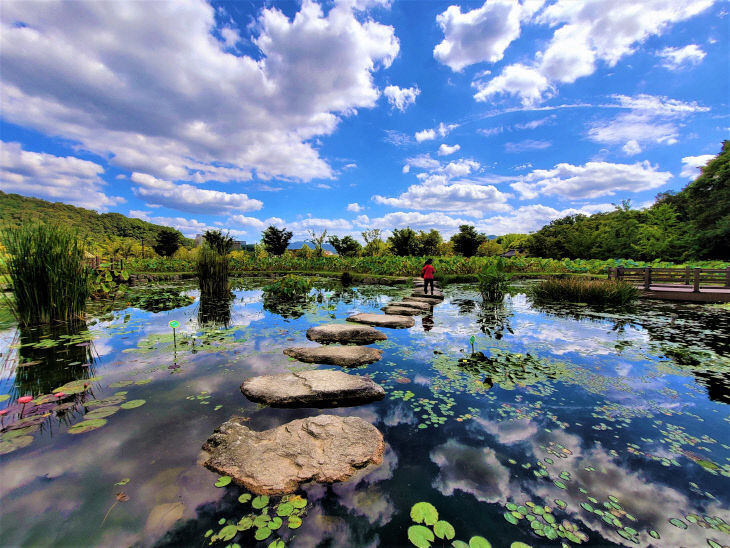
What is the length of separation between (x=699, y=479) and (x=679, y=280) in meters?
13.9

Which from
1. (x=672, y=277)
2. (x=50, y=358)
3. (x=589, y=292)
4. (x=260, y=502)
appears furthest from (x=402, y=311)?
(x=672, y=277)

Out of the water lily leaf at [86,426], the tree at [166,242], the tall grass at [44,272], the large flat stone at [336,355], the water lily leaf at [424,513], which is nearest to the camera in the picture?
the water lily leaf at [424,513]

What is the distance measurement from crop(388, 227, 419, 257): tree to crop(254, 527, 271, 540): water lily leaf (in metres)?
34.5

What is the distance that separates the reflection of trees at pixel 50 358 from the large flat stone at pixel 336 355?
230 centimetres

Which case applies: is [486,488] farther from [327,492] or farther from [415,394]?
[415,394]

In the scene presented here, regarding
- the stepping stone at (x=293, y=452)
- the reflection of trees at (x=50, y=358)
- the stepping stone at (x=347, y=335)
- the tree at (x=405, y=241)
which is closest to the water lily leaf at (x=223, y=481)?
the stepping stone at (x=293, y=452)

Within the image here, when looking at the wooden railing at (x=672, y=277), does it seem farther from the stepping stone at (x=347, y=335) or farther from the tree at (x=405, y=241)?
the tree at (x=405, y=241)

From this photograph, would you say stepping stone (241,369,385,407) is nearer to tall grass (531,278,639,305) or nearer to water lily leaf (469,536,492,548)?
water lily leaf (469,536,492,548)

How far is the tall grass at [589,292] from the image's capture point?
27.6 ft

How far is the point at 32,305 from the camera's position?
4.70m

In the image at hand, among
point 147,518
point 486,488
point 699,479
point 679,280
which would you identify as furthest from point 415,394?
point 679,280

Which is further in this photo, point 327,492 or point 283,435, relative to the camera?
point 283,435

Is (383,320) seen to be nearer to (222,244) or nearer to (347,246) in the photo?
(222,244)

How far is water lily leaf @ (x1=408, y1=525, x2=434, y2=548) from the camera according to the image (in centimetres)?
132
